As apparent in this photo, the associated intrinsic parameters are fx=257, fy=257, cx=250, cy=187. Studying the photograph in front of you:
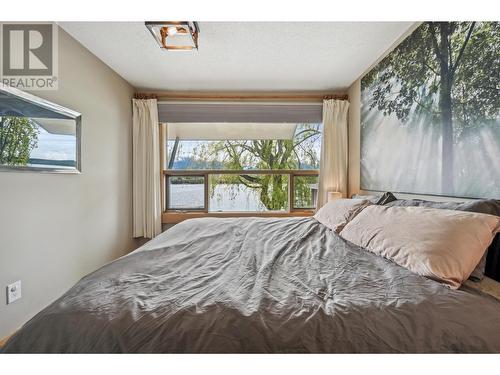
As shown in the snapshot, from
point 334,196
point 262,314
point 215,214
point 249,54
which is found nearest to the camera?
point 262,314

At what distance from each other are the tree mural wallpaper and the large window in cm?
125

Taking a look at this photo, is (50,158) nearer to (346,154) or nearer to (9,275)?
(9,275)

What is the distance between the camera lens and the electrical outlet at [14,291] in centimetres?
178

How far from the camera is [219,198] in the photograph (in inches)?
151

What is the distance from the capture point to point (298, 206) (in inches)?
151

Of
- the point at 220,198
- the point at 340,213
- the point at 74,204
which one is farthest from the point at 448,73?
the point at 74,204

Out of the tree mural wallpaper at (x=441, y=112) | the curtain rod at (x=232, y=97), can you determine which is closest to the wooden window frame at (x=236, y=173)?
the curtain rod at (x=232, y=97)

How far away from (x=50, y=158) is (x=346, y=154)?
3.26 metres

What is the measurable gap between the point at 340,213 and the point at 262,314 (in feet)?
4.71

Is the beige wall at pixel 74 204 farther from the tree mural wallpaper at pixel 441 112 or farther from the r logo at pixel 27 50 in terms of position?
the tree mural wallpaper at pixel 441 112

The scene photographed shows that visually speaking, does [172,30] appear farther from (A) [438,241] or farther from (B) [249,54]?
(A) [438,241]

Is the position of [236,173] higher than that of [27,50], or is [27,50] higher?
[27,50]

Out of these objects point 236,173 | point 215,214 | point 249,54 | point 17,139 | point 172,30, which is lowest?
point 215,214
